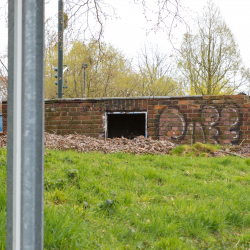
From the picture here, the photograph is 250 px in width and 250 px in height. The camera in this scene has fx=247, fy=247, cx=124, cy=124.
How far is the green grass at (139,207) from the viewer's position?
222 cm

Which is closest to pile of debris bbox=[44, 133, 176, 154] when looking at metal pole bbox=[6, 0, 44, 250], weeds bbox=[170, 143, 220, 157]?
weeds bbox=[170, 143, 220, 157]

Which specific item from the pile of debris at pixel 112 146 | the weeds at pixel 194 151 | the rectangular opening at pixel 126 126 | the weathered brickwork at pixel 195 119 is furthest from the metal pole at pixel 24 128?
the rectangular opening at pixel 126 126

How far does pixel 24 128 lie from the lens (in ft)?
2.89

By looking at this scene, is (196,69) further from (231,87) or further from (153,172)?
(153,172)

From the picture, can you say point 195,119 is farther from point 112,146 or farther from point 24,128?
point 24,128

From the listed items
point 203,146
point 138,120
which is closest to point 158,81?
point 138,120

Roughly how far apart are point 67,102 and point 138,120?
418 cm

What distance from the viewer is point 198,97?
26.7 ft

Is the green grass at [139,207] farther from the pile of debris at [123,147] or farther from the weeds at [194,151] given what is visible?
the weeds at [194,151]

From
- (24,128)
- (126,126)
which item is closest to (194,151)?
(126,126)

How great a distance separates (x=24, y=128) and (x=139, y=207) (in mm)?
2397

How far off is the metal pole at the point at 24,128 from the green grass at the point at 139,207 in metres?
1.12

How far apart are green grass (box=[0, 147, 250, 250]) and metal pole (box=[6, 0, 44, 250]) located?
44.2 inches

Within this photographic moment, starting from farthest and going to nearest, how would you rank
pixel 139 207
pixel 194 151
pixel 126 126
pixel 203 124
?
pixel 126 126 < pixel 203 124 < pixel 194 151 < pixel 139 207
